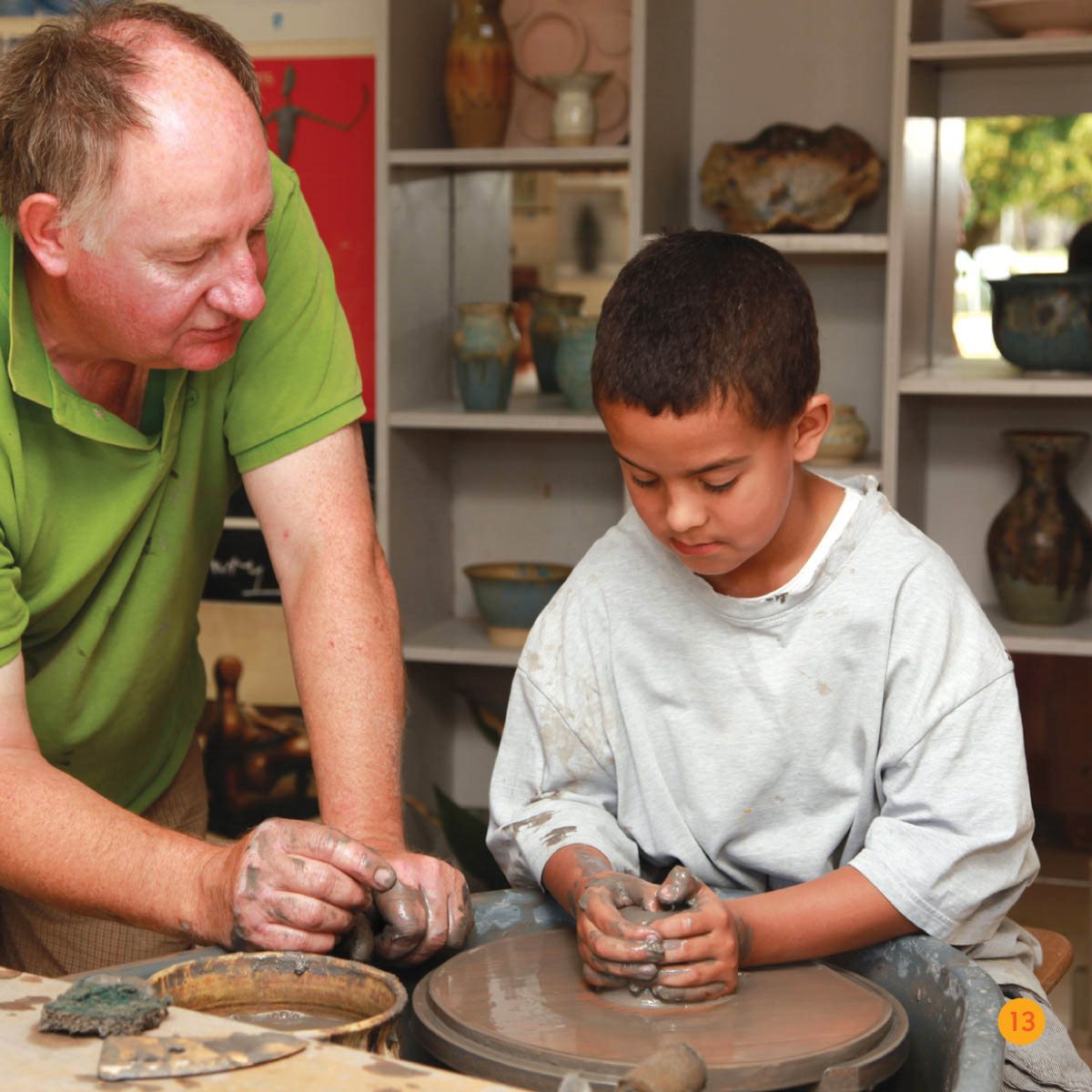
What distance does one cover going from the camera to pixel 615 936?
3.33 ft

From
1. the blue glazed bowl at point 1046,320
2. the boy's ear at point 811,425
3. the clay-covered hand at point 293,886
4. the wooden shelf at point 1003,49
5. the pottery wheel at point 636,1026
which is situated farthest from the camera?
the blue glazed bowl at point 1046,320

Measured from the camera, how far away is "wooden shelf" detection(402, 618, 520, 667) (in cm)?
284

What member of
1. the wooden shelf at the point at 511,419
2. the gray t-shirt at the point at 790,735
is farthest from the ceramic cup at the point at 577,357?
the gray t-shirt at the point at 790,735

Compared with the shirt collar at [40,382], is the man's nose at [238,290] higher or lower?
higher

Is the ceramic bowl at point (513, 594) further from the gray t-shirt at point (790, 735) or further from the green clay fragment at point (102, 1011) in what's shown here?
the green clay fragment at point (102, 1011)

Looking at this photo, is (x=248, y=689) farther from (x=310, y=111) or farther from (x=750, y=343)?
(x=750, y=343)

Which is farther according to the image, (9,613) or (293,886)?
(9,613)

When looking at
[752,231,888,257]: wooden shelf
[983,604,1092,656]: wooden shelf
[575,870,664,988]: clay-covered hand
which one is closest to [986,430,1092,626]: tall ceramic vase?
[983,604,1092,656]: wooden shelf

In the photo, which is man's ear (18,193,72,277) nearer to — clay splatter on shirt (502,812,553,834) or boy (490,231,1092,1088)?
boy (490,231,1092,1088)

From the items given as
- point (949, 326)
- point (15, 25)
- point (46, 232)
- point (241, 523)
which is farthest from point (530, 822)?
point (15, 25)

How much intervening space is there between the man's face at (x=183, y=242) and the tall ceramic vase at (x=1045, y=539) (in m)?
1.86

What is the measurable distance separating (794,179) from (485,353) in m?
0.68

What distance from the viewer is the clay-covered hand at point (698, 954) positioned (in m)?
0.99

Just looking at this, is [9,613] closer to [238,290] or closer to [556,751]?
[238,290]
